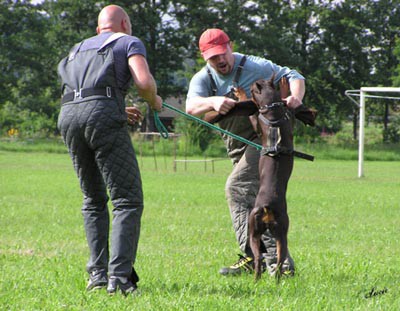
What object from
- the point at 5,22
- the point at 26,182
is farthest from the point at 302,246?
the point at 5,22

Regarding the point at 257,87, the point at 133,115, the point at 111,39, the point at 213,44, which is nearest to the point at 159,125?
the point at 133,115

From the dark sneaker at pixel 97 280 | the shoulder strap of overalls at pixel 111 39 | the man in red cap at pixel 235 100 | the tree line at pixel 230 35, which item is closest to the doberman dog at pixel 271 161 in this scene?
the man in red cap at pixel 235 100

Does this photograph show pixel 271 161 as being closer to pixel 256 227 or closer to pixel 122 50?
pixel 256 227

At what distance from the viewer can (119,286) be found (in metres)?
4.57

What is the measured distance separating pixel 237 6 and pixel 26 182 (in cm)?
3837

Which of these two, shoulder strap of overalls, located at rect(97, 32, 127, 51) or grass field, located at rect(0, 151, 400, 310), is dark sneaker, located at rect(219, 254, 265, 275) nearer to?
grass field, located at rect(0, 151, 400, 310)

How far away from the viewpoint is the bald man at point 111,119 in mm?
4539

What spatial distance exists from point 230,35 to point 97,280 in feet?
153

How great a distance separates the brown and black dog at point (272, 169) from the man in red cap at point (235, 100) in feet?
0.91

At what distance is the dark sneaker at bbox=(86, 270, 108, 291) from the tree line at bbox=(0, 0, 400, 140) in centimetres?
4478

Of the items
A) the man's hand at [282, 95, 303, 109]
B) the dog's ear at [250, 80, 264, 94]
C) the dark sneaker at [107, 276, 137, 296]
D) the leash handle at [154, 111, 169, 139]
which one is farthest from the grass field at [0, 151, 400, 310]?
the dog's ear at [250, 80, 264, 94]

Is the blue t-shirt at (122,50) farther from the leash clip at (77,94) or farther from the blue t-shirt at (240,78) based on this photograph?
the blue t-shirt at (240,78)

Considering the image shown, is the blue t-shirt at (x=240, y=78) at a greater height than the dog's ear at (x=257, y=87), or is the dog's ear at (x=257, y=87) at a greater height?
the blue t-shirt at (x=240, y=78)

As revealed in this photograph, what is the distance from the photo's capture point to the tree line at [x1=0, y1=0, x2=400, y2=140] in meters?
51.2
